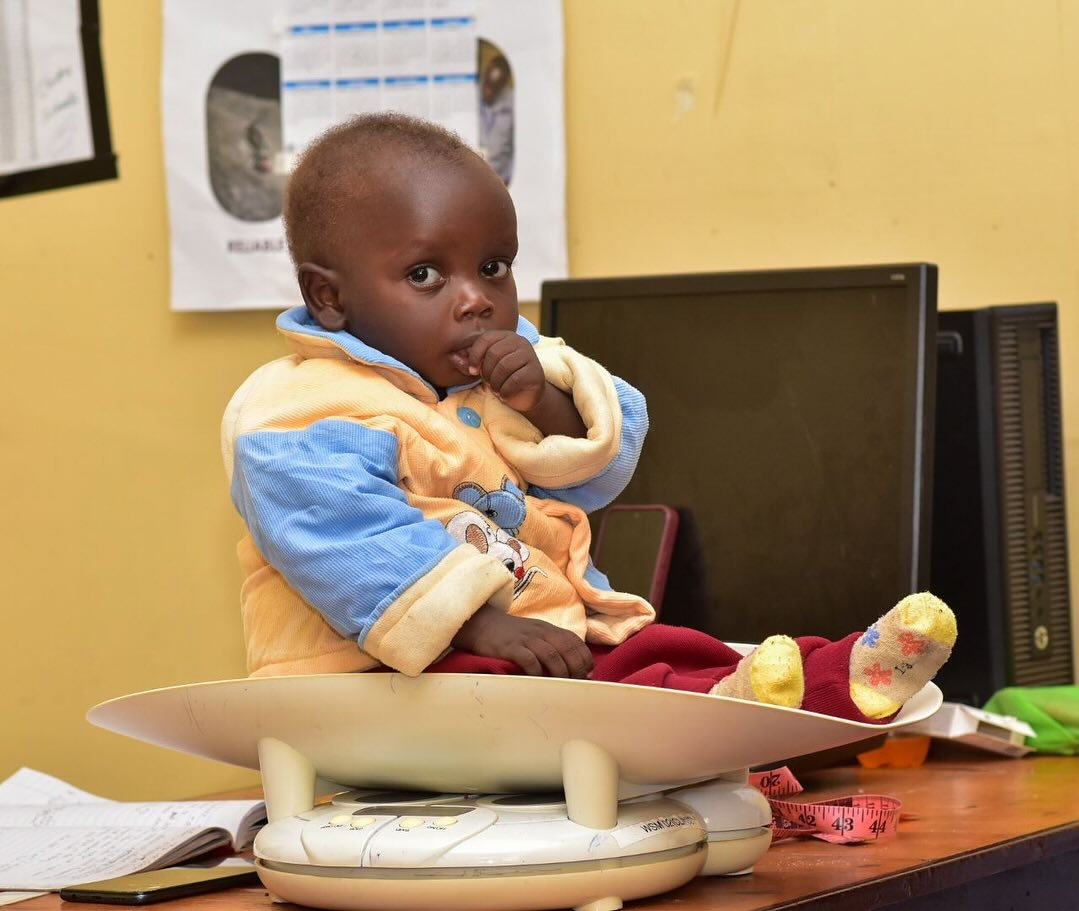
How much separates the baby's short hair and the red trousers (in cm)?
26

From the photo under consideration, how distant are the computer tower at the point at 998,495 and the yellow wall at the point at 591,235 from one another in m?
0.21

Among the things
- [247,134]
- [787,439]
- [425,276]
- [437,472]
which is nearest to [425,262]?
[425,276]

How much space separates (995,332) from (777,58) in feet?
1.44

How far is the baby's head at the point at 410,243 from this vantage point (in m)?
0.81

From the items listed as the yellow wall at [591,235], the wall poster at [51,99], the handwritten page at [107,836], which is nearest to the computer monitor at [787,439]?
the yellow wall at [591,235]

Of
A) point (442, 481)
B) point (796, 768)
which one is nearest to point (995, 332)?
point (796, 768)

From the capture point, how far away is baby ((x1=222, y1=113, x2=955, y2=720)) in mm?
704

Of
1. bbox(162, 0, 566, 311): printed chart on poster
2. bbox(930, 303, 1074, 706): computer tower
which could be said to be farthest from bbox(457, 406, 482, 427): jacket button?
bbox(162, 0, 566, 311): printed chart on poster

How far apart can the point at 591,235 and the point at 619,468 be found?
2.61ft

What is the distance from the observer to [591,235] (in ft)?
5.38

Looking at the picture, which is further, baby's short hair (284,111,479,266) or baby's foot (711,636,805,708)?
baby's short hair (284,111,479,266)

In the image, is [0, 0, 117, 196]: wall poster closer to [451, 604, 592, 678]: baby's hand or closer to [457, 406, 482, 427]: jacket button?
[457, 406, 482, 427]: jacket button

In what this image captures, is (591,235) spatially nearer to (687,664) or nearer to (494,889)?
(687,664)

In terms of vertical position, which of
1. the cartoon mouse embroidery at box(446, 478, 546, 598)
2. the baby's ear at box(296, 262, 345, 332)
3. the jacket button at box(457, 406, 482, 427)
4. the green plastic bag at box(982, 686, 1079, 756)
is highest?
the baby's ear at box(296, 262, 345, 332)
